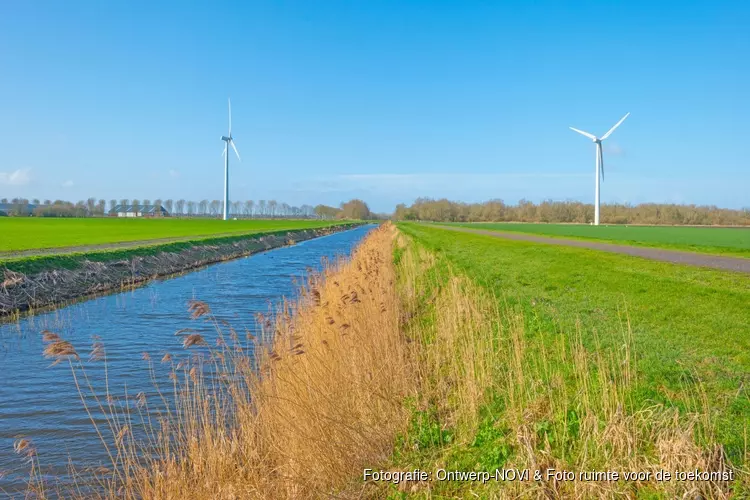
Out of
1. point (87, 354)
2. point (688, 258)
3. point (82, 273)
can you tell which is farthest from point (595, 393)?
point (688, 258)

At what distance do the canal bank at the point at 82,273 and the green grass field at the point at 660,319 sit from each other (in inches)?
659

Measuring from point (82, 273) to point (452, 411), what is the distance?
73.7ft

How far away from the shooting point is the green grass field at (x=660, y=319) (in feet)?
22.6

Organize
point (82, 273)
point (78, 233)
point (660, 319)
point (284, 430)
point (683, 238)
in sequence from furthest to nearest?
1. point (683, 238)
2. point (78, 233)
3. point (82, 273)
4. point (660, 319)
5. point (284, 430)

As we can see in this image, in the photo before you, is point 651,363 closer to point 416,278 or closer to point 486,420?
point 486,420

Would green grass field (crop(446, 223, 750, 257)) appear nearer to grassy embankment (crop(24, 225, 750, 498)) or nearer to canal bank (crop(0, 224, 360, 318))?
grassy embankment (crop(24, 225, 750, 498))

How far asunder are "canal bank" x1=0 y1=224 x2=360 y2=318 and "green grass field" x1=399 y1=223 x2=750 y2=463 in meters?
16.7

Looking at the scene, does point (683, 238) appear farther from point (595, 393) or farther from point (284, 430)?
point (284, 430)

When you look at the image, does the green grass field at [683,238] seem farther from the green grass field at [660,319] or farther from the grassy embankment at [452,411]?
the grassy embankment at [452,411]

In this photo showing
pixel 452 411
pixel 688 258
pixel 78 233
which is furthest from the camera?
pixel 78 233

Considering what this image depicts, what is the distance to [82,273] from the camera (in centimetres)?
2475

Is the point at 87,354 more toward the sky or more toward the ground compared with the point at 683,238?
more toward the ground

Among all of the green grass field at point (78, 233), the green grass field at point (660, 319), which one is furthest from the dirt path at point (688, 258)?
the green grass field at point (78, 233)

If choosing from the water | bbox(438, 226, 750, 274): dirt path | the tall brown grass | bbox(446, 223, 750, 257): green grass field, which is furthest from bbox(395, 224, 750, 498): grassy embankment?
bbox(446, 223, 750, 257): green grass field
